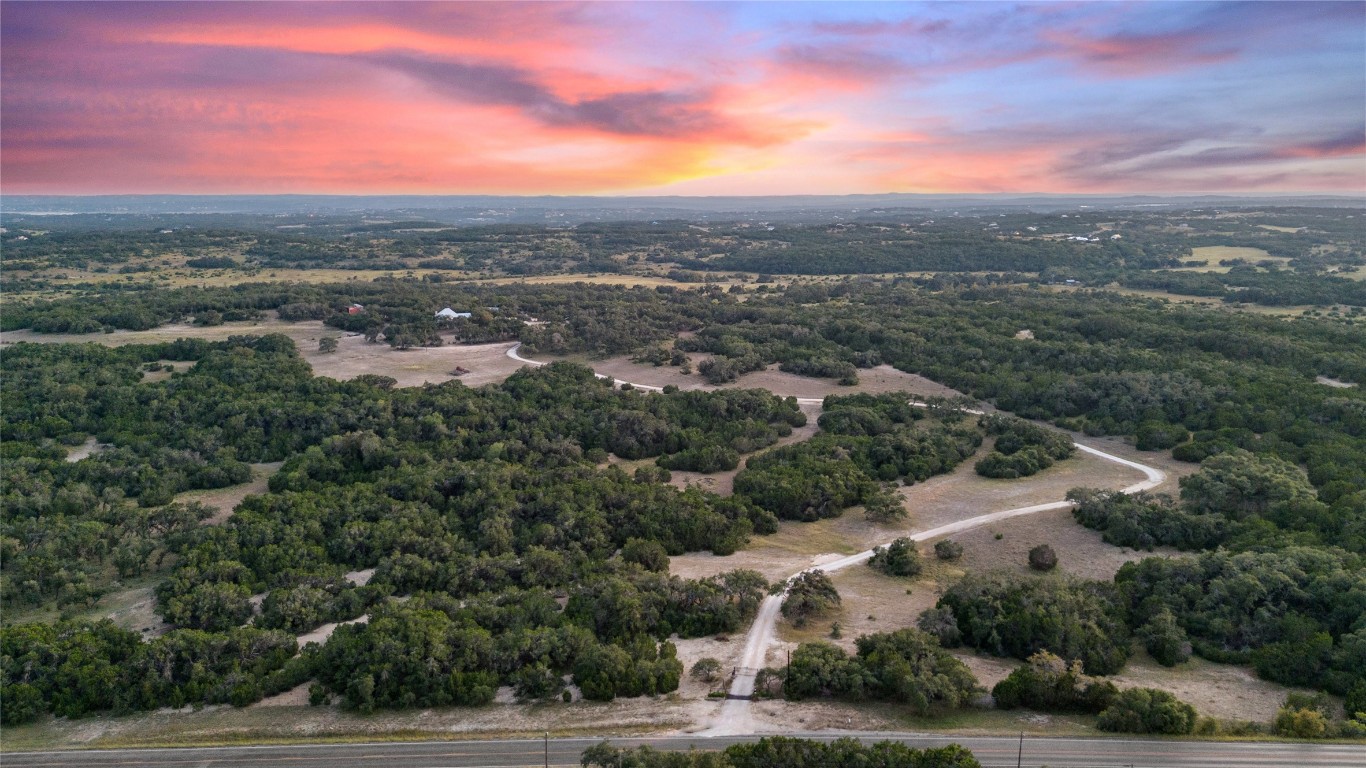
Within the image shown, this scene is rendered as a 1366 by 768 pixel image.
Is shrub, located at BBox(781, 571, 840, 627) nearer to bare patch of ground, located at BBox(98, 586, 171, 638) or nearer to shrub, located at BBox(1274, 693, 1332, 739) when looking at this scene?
shrub, located at BBox(1274, 693, 1332, 739)

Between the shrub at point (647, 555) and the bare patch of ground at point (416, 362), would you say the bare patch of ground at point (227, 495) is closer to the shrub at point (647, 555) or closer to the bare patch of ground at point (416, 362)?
the bare patch of ground at point (416, 362)

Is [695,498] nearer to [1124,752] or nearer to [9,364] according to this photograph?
[1124,752]

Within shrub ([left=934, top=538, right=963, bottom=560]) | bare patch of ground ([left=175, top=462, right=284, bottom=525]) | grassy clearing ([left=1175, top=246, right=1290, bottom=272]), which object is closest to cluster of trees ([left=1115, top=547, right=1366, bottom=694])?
shrub ([left=934, top=538, right=963, bottom=560])

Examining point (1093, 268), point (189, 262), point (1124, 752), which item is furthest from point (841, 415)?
point (189, 262)

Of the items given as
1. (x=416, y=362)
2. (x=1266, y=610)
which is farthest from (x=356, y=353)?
(x=1266, y=610)

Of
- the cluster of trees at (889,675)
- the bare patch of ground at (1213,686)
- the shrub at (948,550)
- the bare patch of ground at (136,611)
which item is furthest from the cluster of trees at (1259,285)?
the bare patch of ground at (136,611)

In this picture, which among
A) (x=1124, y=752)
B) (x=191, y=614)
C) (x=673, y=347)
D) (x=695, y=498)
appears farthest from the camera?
(x=673, y=347)
